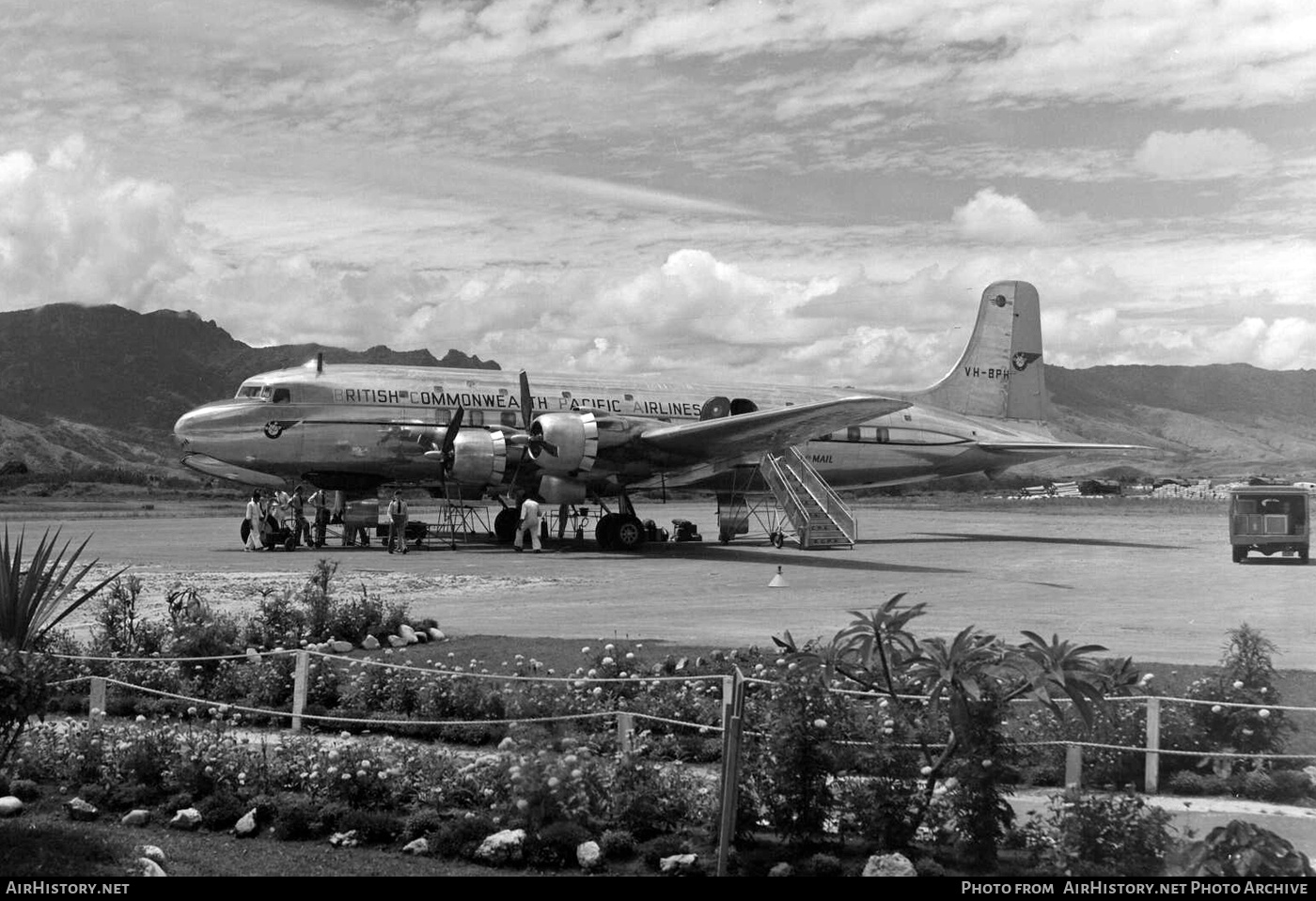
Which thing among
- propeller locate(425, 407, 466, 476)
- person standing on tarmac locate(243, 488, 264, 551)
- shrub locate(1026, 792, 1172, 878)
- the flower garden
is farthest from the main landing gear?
shrub locate(1026, 792, 1172, 878)

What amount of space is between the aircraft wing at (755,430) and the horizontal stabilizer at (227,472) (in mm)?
9744

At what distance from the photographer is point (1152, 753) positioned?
8000 millimetres

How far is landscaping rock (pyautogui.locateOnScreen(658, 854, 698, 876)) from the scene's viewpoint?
21.9 ft

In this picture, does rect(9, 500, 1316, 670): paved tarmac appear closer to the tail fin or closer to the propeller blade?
the propeller blade

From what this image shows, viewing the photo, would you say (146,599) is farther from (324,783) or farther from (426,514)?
(426,514)

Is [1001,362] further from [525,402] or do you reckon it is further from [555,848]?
[555,848]

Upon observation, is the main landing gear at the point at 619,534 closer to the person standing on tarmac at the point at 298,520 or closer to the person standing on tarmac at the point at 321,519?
the person standing on tarmac at the point at 321,519

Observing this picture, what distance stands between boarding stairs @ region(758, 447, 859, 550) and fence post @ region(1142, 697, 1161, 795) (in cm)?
2176

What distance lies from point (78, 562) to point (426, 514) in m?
31.5

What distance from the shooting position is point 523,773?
7.15m

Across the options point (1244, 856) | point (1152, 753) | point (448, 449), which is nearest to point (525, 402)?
point (448, 449)

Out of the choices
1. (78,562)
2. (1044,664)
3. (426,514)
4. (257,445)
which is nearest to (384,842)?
(1044,664)

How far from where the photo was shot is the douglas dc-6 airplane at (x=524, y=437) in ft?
92.6

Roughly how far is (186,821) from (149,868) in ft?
3.75
